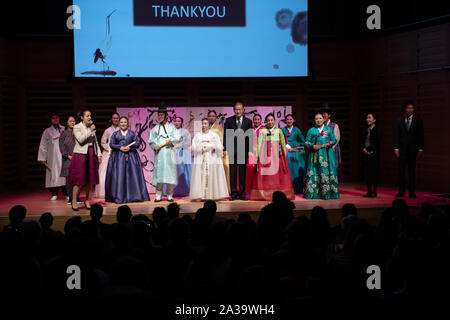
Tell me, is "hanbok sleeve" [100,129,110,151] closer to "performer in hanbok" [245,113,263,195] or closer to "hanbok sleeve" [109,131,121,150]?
"hanbok sleeve" [109,131,121,150]

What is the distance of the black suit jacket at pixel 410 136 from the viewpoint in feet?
21.4

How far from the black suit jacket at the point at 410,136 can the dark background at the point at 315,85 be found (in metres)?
1.13

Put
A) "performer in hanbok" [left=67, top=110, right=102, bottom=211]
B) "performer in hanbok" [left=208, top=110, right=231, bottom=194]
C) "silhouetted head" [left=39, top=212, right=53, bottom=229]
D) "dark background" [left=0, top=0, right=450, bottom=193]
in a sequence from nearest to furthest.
→ "silhouetted head" [left=39, top=212, right=53, bottom=229]
"performer in hanbok" [left=67, top=110, right=102, bottom=211]
"performer in hanbok" [left=208, top=110, right=231, bottom=194]
"dark background" [left=0, top=0, right=450, bottom=193]

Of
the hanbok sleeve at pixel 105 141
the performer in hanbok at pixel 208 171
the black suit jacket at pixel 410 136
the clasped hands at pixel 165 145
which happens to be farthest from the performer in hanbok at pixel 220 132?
the black suit jacket at pixel 410 136

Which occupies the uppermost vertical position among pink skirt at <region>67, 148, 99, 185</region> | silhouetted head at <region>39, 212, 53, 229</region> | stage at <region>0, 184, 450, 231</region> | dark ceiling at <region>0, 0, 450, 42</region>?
dark ceiling at <region>0, 0, 450, 42</region>

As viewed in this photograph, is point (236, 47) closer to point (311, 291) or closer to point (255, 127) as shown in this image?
point (255, 127)

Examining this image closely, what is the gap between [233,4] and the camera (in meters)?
7.66

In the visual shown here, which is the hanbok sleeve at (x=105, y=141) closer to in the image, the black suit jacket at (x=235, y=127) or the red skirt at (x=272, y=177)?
the black suit jacket at (x=235, y=127)

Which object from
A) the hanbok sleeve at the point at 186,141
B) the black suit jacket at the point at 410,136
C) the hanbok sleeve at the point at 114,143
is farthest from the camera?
the hanbok sleeve at the point at 186,141

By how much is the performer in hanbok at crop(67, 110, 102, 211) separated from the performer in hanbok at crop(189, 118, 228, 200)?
4.49ft

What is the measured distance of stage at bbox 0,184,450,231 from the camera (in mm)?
5655

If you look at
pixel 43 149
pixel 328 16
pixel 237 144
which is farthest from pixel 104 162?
pixel 328 16

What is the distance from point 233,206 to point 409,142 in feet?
8.29

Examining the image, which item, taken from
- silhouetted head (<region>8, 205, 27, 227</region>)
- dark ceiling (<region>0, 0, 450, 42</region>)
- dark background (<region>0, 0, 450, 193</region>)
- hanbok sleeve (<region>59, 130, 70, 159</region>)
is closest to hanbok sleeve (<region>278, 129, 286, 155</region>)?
dark background (<region>0, 0, 450, 193</region>)
